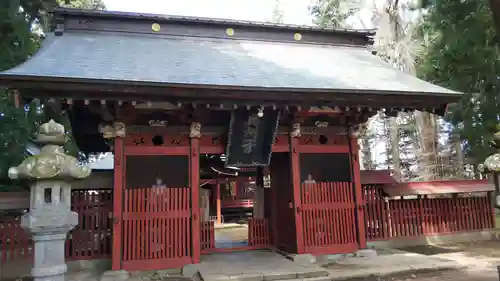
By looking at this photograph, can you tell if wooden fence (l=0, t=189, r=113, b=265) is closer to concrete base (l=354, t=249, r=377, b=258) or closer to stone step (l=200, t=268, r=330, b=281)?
stone step (l=200, t=268, r=330, b=281)

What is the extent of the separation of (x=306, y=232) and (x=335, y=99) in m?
2.93

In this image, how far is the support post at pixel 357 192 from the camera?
8.41 m

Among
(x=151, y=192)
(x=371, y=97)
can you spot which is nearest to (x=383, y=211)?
(x=371, y=97)

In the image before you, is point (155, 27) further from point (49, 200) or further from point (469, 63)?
point (469, 63)

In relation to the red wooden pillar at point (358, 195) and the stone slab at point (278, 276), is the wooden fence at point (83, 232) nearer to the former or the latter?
the stone slab at point (278, 276)

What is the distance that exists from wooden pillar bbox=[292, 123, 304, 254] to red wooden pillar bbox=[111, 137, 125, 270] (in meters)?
3.57

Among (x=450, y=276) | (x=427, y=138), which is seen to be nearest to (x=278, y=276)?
(x=450, y=276)

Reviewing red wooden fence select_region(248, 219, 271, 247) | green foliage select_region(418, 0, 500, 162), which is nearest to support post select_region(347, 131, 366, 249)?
red wooden fence select_region(248, 219, 271, 247)

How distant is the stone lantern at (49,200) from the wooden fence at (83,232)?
2.87m

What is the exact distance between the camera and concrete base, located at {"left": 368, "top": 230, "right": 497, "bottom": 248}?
9234mm

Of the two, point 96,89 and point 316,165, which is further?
point 316,165

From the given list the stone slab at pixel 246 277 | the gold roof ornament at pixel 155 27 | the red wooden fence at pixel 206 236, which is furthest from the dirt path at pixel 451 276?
the gold roof ornament at pixel 155 27

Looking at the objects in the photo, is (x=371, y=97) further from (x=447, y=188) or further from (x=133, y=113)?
(x=133, y=113)

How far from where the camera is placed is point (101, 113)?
7.07 meters
